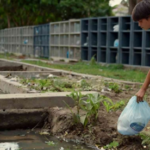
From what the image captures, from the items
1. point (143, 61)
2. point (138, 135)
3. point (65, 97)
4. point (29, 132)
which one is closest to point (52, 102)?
point (65, 97)

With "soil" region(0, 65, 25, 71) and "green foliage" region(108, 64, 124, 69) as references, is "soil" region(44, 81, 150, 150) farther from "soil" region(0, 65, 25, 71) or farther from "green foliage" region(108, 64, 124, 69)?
"soil" region(0, 65, 25, 71)

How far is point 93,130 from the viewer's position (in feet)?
16.6

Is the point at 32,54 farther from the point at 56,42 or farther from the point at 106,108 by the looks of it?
the point at 106,108

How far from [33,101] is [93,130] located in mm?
1233

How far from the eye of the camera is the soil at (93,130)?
182 inches

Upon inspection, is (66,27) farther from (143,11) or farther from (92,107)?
(143,11)

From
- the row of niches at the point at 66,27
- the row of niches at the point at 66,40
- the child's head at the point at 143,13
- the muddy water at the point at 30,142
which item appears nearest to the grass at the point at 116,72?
the row of niches at the point at 66,40

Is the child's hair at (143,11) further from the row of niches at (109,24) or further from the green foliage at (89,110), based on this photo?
the row of niches at (109,24)

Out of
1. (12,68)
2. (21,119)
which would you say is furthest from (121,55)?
(21,119)

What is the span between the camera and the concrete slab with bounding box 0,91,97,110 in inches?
231

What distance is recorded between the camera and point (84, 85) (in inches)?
310

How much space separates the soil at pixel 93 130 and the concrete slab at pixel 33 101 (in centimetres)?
18

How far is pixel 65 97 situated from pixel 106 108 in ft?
2.41

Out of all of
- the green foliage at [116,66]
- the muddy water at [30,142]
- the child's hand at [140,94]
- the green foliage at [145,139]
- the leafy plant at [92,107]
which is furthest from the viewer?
the green foliage at [116,66]
